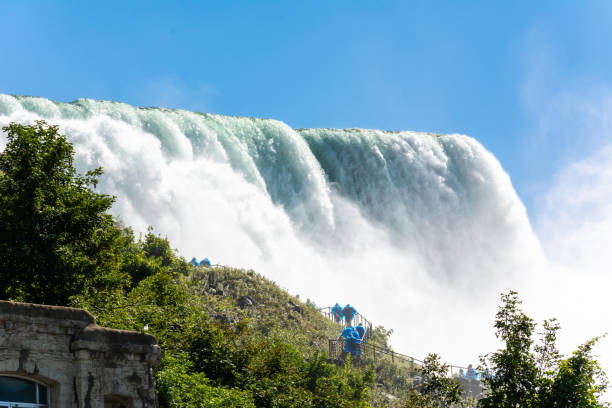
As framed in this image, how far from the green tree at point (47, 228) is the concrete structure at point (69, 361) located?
769 cm

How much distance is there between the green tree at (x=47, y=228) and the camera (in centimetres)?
1838

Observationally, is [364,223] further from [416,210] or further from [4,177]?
[4,177]

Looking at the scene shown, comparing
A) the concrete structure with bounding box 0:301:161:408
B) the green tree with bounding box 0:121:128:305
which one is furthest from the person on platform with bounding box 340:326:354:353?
the concrete structure with bounding box 0:301:161:408

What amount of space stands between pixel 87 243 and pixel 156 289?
480 centimetres

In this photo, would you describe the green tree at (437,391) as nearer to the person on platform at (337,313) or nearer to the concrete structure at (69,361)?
the concrete structure at (69,361)

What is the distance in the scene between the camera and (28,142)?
65.4 feet

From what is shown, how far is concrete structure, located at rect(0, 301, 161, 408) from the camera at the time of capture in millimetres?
10250

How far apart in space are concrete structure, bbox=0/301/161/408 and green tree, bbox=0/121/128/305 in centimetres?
769

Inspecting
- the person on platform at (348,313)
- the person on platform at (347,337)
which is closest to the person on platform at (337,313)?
the person on platform at (348,313)

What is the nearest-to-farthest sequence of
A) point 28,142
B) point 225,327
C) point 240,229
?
point 28,142
point 225,327
point 240,229

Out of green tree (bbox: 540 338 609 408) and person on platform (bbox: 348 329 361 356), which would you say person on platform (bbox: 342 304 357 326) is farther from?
green tree (bbox: 540 338 609 408)

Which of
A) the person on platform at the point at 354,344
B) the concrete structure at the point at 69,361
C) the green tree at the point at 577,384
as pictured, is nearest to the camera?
the concrete structure at the point at 69,361

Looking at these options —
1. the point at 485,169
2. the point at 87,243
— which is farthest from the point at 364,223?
the point at 87,243

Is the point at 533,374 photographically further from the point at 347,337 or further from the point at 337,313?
the point at 337,313
